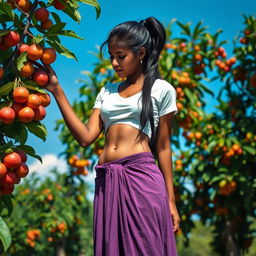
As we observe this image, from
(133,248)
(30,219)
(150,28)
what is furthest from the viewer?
(30,219)

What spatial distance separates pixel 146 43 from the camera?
7.68ft

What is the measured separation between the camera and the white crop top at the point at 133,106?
2172 millimetres

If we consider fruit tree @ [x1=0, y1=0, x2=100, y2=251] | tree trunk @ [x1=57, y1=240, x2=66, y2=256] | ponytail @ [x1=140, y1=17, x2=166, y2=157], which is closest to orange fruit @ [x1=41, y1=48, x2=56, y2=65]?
fruit tree @ [x1=0, y1=0, x2=100, y2=251]

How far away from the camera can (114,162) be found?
2107 mm

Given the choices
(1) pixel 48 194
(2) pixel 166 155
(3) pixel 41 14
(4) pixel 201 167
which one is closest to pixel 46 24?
(3) pixel 41 14

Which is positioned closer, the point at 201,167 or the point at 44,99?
the point at 44,99

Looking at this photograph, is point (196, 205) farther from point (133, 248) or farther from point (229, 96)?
point (133, 248)

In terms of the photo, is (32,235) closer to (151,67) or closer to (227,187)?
(227,187)

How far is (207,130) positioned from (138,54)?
17.5ft

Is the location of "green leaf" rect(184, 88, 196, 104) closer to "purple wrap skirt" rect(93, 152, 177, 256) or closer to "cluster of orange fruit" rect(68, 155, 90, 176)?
"cluster of orange fruit" rect(68, 155, 90, 176)

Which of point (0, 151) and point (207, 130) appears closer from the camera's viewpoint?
point (0, 151)

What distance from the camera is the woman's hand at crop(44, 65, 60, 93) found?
208 centimetres

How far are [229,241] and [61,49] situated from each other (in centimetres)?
599

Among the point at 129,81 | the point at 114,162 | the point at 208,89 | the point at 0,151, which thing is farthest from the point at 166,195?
the point at 208,89
